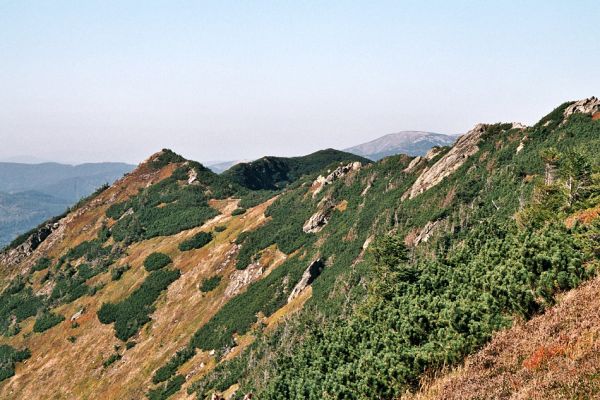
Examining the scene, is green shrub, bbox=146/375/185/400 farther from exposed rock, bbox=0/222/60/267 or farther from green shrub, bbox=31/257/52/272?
exposed rock, bbox=0/222/60/267

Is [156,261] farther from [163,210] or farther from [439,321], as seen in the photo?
[439,321]

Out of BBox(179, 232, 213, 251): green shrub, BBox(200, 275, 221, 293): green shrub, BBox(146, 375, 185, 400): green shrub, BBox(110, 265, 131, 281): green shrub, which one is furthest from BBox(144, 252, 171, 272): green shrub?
BBox(146, 375, 185, 400): green shrub

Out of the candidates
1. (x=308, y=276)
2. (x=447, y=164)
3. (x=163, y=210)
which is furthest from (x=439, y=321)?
(x=163, y=210)

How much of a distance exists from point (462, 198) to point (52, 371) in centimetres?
10804

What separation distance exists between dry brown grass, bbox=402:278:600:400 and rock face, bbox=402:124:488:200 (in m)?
90.9

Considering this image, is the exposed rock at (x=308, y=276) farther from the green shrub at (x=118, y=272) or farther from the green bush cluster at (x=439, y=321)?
the green shrub at (x=118, y=272)

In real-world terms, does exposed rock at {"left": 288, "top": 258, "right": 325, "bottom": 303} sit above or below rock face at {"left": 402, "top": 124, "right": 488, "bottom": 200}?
below

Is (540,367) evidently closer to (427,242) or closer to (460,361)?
(460,361)

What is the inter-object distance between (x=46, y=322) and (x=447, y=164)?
404ft

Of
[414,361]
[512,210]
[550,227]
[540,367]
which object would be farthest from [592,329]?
[512,210]

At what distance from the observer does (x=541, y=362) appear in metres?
13.6

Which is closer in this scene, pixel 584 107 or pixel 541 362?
pixel 541 362

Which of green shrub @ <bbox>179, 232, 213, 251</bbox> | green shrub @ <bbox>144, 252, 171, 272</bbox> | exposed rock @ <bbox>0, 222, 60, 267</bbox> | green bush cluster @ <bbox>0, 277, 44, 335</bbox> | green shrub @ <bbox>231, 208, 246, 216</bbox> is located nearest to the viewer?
green shrub @ <bbox>144, 252, 171, 272</bbox>

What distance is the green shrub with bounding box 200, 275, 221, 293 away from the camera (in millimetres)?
116188
